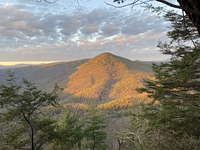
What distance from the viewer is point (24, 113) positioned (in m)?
7.99

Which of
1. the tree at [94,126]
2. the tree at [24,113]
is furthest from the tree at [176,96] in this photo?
the tree at [94,126]

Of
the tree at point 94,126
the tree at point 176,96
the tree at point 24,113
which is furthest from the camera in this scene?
the tree at point 94,126

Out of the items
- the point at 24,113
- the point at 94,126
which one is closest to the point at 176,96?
the point at 24,113

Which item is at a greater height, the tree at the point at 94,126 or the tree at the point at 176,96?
the tree at the point at 176,96

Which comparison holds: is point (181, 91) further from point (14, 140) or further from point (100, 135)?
point (100, 135)

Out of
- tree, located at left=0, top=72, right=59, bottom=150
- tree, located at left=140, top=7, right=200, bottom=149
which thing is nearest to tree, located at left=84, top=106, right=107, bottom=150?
tree, located at left=0, top=72, right=59, bottom=150

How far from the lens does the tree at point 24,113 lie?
776cm

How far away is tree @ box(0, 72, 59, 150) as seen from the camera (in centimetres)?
776

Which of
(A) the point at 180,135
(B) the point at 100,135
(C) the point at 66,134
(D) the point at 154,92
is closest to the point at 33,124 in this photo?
(C) the point at 66,134

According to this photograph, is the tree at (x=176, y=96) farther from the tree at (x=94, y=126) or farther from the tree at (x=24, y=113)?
the tree at (x=94, y=126)

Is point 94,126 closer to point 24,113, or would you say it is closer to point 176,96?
point 24,113

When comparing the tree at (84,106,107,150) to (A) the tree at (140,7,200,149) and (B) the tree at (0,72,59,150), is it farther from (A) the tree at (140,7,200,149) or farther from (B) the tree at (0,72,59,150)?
(A) the tree at (140,7,200,149)

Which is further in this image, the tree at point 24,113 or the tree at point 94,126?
the tree at point 94,126

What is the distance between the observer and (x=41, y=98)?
27.8 ft
